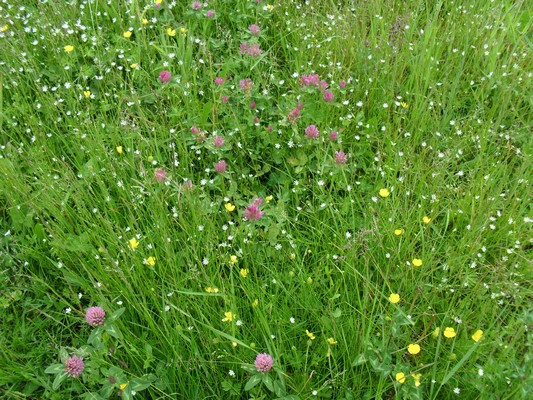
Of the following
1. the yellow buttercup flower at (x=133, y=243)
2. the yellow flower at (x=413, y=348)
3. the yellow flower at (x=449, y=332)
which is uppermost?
the yellow buttercup flower at (x=133, y=243)

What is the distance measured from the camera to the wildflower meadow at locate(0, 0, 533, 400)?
6.44 feet

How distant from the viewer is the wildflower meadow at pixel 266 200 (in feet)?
6.44

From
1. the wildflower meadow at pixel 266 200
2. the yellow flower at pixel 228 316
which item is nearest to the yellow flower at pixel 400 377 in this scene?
the wildflower meadow at pixel 266 200

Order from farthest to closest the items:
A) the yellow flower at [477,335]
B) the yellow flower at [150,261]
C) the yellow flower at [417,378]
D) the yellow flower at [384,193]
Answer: the yellow flower at [384,193] → the yellow flower at [150,261] → the yellow flower at [477,335] → the yellow flower at [417,378]

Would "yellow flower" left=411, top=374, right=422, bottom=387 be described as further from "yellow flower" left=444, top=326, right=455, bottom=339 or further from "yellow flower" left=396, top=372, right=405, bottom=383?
"yellow flower" left=444, top=326, right=455, bottom=339

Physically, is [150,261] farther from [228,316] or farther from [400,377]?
[400,377]

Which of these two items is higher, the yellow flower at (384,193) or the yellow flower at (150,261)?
the yellow flower at (384,193)

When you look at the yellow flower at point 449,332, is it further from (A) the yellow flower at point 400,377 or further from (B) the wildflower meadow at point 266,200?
(A) the yellow flower at point 400,377

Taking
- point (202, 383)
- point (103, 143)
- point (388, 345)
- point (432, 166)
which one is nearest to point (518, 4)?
point (432, 166)

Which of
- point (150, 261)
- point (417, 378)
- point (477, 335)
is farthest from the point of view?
point (150, 261)

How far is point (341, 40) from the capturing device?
10.3 feet

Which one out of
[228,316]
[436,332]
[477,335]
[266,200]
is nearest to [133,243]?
[228,316]

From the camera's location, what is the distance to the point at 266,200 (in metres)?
2.46

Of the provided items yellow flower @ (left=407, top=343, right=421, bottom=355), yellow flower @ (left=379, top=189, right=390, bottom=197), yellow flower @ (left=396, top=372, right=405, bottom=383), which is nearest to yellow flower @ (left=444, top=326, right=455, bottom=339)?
yellow flower @ (left=407, top=343, right=421, bottom=355)
